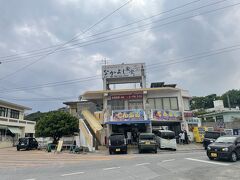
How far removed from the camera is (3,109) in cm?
4250

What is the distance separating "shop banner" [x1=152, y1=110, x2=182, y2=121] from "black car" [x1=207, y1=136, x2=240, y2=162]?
1335 centimetres

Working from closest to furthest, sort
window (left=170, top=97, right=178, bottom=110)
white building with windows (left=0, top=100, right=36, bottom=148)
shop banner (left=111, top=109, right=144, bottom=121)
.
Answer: shop banner (left=111, top=109, right=144, bottom=121)
window (left=170, top=97, right=178, bottom=110)
white building with windows (left=0, top=100, right=36, bottom=148)

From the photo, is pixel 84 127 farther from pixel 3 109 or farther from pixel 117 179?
pixel 3 109

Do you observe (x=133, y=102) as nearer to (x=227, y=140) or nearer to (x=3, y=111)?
(x=227, y=140)

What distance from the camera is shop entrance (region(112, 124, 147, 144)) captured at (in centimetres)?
3114

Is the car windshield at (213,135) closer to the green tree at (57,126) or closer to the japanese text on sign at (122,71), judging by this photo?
the japanese text on sign at (122,71)

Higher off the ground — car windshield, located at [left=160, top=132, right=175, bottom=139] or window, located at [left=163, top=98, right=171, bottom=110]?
window, located at [left=163, top=98, right=171, bottom=110]

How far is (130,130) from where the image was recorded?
3284 centimetres

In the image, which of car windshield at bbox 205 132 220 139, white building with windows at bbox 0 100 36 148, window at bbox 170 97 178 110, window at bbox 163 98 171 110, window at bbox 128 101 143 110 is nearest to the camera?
car windshield at bbox 205 132 220 139

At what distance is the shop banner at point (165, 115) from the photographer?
2777 cm

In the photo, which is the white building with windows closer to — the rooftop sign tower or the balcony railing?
the rooftop sign tower

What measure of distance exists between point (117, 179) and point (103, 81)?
80.5 ft

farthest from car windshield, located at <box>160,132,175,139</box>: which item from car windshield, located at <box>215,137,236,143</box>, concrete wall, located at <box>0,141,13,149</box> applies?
concrete wall, located at <box>0,141,13,149</box>

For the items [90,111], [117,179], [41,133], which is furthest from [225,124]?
[117,179]
